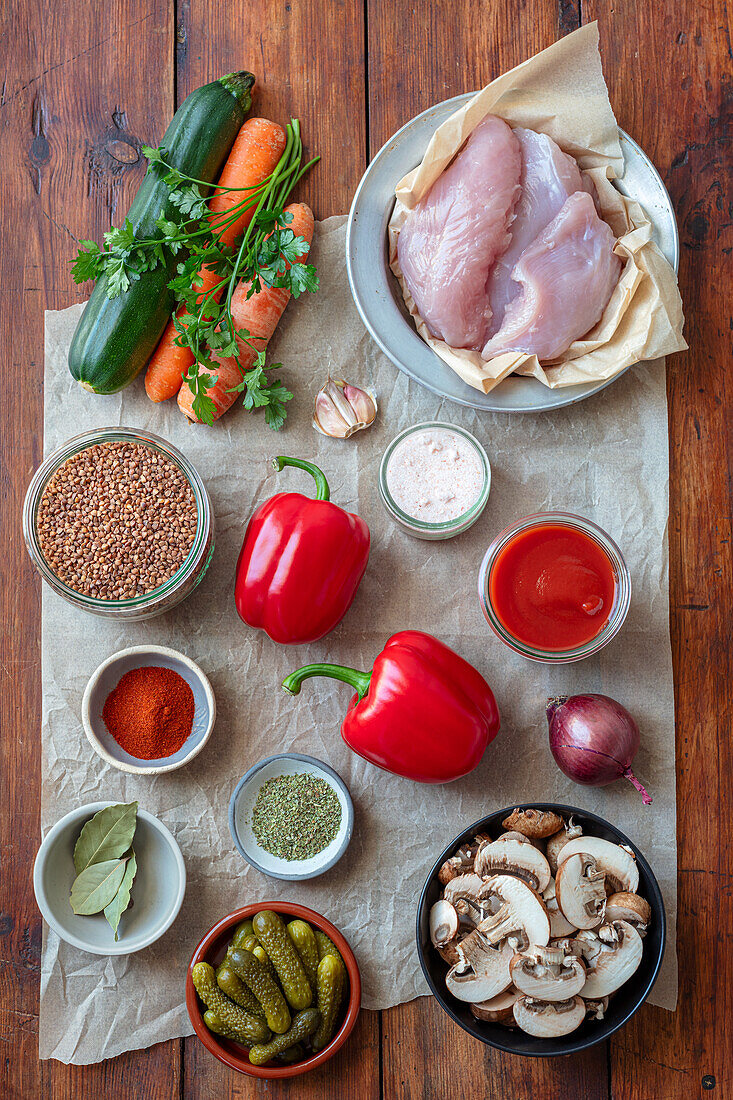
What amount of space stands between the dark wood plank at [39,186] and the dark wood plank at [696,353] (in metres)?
0.98

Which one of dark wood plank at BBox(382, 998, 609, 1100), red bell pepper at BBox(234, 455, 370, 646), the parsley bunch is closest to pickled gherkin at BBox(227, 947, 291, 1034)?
dark wood plank at BBox(382, 998, 609, 1100)

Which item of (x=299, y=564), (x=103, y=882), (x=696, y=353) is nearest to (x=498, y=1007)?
(x=103, y=882)

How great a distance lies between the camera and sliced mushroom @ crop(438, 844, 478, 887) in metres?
1.54

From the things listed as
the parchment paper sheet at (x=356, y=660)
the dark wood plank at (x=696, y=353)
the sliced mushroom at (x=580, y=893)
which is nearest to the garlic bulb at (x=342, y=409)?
the parchment paper sheet at (x=356, y=660)

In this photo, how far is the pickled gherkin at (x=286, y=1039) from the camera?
151 centimetres

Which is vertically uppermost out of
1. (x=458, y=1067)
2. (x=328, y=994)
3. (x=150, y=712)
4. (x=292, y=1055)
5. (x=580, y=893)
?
(x=150, y=712)

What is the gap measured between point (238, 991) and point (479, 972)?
45cm

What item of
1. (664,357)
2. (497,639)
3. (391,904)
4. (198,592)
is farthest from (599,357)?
(391,904)

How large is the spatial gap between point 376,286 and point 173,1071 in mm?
1630

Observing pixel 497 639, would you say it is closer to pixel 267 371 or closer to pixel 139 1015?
pixel 267 371

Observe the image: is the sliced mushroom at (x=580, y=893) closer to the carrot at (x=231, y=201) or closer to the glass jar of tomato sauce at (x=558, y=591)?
the glass jar of tomato sauce at (x=558, y=591)

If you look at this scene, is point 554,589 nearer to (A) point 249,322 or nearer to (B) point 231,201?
(A) point 249,322

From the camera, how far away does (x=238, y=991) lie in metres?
1.54

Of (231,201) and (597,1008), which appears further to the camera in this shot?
(231,201)
